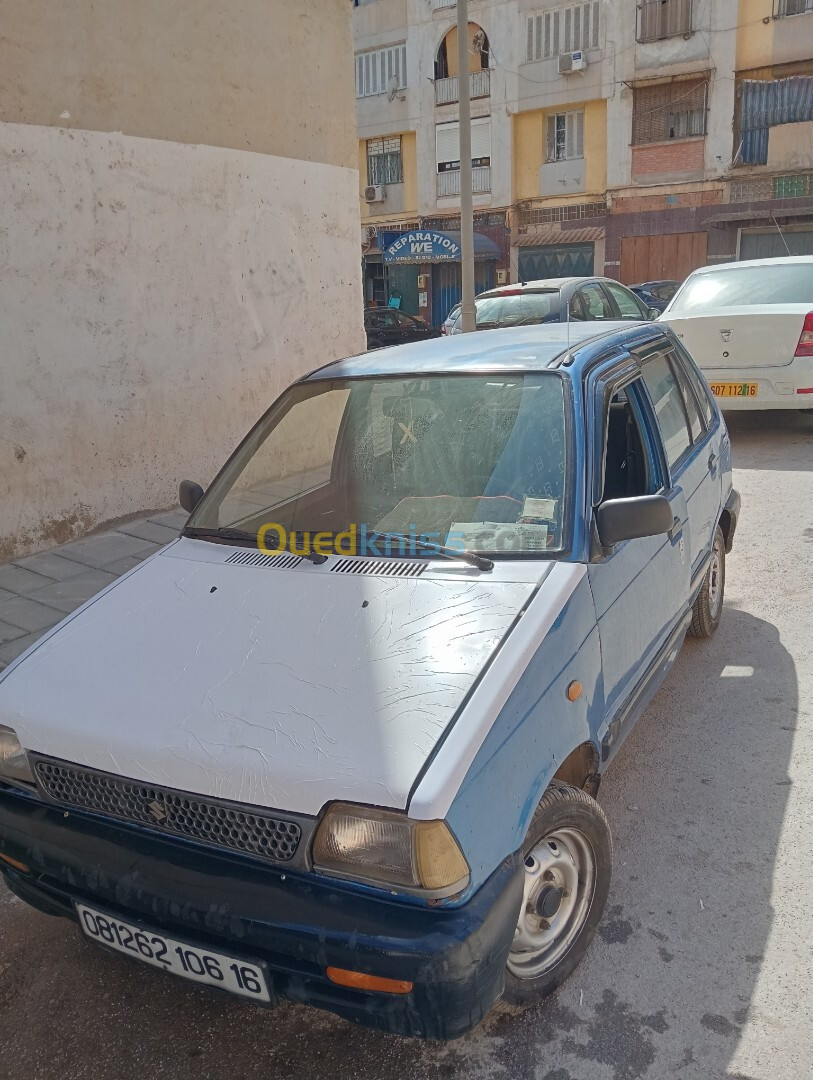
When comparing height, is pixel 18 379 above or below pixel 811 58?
below

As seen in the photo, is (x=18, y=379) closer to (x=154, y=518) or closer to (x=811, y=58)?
(x=154, y=518)

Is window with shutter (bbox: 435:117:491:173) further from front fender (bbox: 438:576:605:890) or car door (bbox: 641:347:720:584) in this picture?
front fender (bbox: 438:576:605:890)

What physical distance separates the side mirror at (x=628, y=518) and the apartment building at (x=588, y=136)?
68.9 ft

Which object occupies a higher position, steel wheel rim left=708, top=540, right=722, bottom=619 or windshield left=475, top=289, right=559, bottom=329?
windshield left=475, top=289, right=559, bottom=329

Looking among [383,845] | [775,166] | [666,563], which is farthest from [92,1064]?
[775,166]

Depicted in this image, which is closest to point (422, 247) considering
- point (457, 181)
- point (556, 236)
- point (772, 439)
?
point (556, 236)

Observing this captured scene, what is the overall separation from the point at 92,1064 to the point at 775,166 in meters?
26.9

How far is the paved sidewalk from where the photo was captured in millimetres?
5207

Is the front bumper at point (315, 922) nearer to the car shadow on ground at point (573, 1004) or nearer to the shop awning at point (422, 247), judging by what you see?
the car shadow on ground at point (573, 1004)

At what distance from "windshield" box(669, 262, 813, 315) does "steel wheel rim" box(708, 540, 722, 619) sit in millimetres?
5196

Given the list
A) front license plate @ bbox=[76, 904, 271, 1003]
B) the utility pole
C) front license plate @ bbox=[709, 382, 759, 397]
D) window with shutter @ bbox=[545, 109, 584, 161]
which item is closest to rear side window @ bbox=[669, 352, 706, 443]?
front license plate @ bbox=[76, 904, 271, 1003]

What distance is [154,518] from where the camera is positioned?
7223 millimetres

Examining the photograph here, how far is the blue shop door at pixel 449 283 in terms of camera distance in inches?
1149

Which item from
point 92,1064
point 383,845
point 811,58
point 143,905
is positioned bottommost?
point 92,1064
